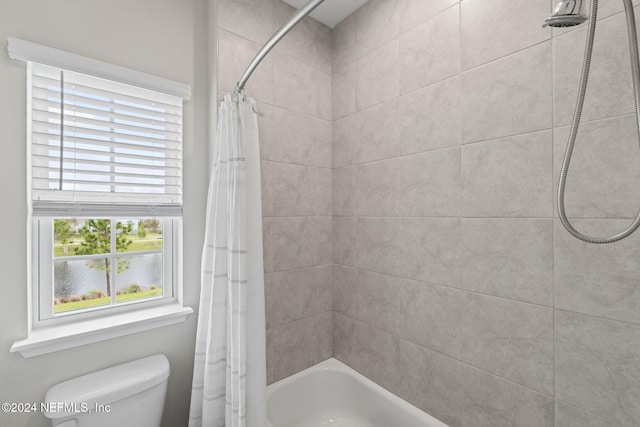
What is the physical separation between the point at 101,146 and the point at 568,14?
1.74 meters

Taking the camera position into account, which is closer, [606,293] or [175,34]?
[606,293]

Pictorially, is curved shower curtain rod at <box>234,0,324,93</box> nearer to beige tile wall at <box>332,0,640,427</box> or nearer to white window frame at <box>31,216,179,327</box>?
beige tile wall at <box>332,0,640,427</box>

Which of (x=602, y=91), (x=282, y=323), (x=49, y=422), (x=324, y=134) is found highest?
(x=324, y=134)

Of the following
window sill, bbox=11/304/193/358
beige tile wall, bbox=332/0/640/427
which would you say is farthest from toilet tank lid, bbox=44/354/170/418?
beige tile wall, bbox=332/0/640/427

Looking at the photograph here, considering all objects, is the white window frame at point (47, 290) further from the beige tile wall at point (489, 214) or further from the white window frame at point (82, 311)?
the beige tile wall at point (489, 214)

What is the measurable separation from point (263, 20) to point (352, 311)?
1792mm

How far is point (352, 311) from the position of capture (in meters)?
1.83

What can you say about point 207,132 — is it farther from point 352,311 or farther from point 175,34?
point 352,311

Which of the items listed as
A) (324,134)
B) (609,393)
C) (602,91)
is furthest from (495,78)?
(609,393)

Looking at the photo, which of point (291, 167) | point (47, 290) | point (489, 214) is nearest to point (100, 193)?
point (47, 290)

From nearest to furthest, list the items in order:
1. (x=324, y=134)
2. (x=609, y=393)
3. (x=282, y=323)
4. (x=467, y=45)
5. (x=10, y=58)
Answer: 1. (x=609, y=393)
2. (x=10, y=58)
3. (x=467, y=45)
4. (x=282, y=323)
5. (x=324, y=134)

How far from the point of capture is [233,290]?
4.00 feet

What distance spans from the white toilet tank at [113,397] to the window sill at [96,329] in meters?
0.15

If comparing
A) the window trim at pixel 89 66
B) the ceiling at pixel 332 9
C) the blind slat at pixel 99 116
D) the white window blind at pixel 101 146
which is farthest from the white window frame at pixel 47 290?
the ceiling at pixel 332 9
